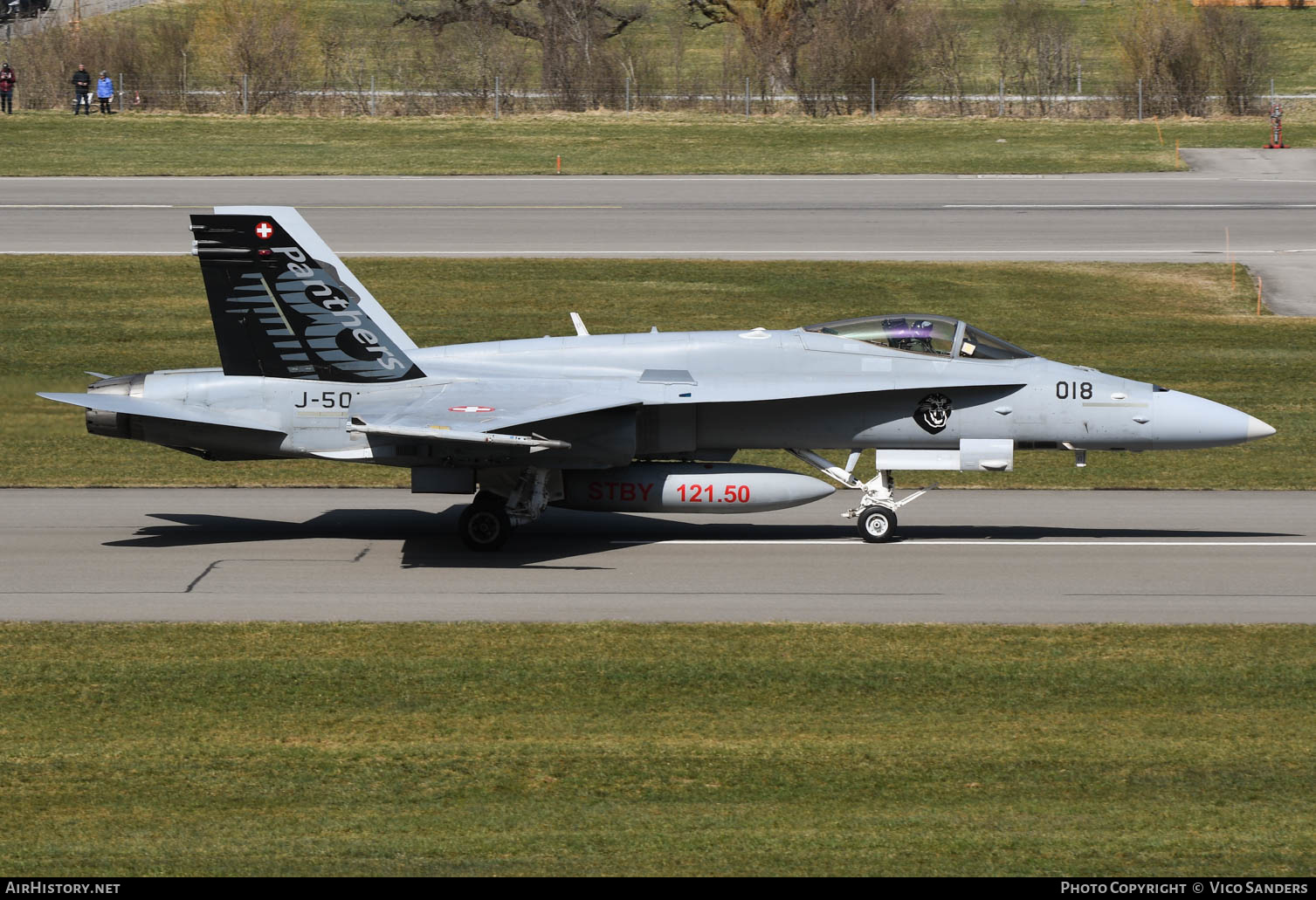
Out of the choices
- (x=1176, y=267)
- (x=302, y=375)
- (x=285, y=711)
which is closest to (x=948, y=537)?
(x=302, y=375)

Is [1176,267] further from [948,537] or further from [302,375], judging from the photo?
[302,375]

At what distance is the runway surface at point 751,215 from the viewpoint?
3562 centimetres

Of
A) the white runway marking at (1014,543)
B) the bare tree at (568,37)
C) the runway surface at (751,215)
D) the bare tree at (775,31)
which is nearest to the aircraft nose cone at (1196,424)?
the white runway marking at (1014,543)

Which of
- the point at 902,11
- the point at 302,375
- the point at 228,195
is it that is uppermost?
the point at 902,11

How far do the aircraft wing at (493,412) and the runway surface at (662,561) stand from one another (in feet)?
5.16

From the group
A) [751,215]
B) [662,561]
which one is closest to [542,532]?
[662,561]

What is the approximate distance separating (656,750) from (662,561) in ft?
21.4

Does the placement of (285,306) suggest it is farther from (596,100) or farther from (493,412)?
(596,100)

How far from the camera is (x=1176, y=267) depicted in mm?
34219

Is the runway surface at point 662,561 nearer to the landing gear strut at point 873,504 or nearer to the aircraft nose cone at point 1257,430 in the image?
the landing gear strut at point 873,504

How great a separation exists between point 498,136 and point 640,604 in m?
38.1

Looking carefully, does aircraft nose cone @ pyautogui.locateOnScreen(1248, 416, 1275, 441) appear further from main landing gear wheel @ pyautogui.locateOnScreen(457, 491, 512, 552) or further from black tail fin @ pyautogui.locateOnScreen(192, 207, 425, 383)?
black tail fin @ pyautogui.locateOnScreen(192, 207, 425, 383)

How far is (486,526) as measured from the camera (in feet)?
58.6

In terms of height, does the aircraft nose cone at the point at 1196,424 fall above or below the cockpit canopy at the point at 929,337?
below
